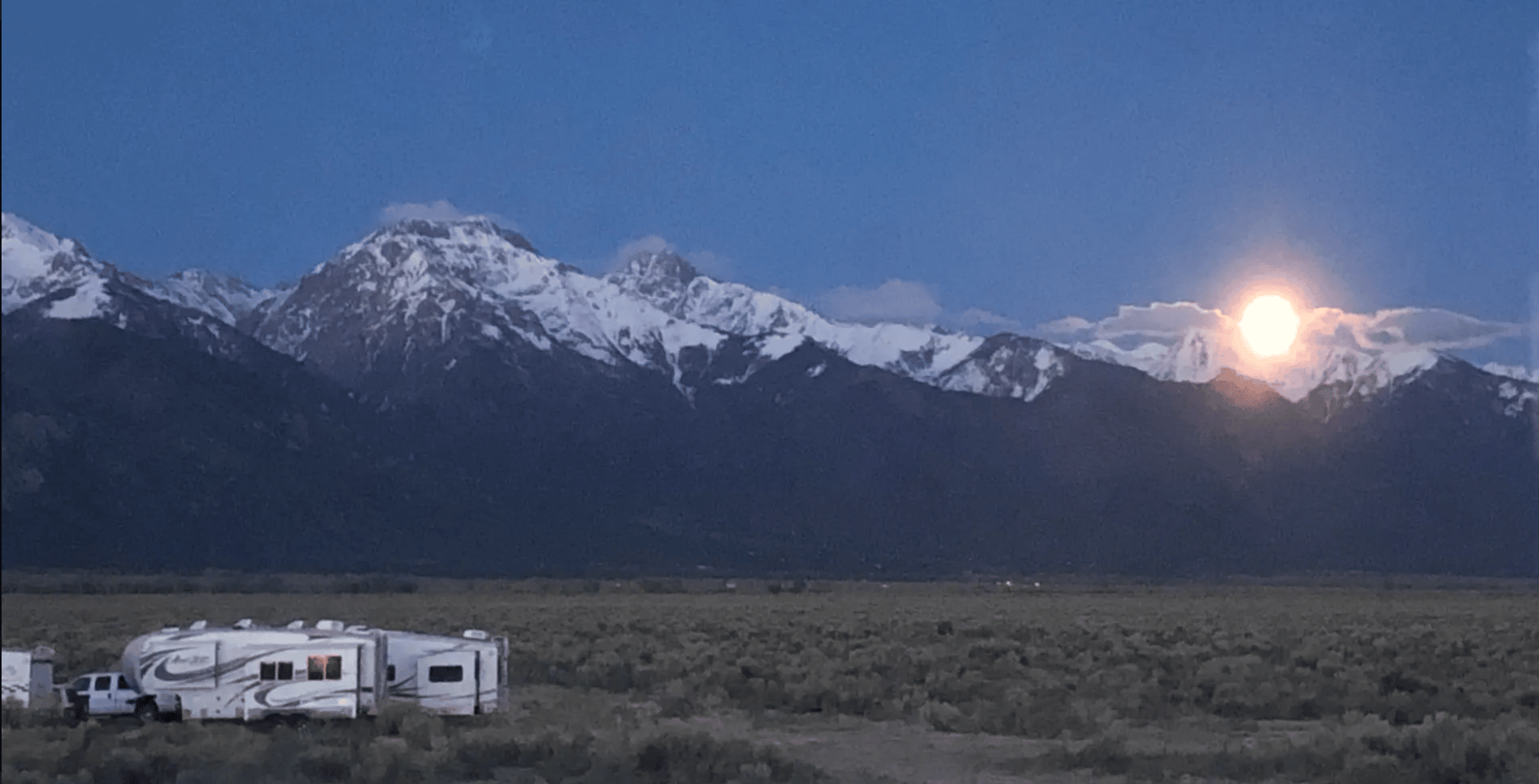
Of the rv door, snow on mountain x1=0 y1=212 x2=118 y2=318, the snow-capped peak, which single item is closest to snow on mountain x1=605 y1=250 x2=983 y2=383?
the snow-capped peak

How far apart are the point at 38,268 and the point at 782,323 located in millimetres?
112125

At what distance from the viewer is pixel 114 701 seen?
16.5 metres

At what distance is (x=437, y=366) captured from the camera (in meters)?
109

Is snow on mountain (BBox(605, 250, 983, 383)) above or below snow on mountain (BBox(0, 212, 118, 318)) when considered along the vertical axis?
above

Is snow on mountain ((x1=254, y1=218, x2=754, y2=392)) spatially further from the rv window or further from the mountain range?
the rv window

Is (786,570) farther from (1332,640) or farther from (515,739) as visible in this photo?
(515,739)

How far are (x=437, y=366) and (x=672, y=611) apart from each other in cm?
6754

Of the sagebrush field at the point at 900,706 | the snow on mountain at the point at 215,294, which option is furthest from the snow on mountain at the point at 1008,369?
the sagebrush field at the point at 900,706

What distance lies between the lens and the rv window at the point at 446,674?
717 inches

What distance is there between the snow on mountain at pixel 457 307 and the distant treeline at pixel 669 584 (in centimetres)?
3935

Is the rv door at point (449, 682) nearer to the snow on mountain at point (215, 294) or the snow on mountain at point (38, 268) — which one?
the snow on mountain at point (38, 268)

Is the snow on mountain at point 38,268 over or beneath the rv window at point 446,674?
over

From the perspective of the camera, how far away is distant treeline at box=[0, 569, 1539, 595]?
57438mm

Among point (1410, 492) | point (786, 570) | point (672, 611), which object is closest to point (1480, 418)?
point (1410, 492)
